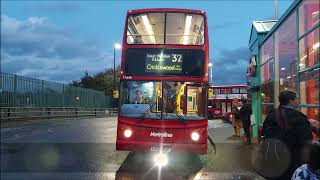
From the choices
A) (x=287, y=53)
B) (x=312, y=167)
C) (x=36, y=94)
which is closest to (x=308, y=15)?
(x=287, y=53)

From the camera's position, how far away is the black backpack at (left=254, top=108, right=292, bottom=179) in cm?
543

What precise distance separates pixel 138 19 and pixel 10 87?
1812 centimetres

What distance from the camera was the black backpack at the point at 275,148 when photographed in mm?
5426

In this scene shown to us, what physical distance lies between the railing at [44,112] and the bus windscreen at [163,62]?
17.1 meters

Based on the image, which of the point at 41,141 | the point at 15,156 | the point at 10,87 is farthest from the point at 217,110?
the point at 15,156

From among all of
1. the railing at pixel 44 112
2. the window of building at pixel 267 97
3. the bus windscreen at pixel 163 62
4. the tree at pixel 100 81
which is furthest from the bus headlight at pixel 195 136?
the tree at pixel 100 81

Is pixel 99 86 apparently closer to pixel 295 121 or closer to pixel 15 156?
pixel 15 156

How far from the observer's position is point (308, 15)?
1018 centimetres

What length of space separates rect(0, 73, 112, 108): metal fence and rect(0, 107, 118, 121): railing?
287 mm

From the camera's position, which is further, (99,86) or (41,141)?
(99,86)

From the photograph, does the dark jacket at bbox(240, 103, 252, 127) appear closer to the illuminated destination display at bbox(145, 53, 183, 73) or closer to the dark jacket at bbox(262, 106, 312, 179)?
the illuminated destination display at bbox(145, 53, 183, 73)

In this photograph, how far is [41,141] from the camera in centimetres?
1808

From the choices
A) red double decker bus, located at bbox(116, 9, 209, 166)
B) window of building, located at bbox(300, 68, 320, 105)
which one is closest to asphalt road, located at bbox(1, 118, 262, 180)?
red double decker bus, located at bbox(116, 9, 209, 166)

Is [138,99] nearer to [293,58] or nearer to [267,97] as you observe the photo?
[293,58]
